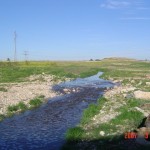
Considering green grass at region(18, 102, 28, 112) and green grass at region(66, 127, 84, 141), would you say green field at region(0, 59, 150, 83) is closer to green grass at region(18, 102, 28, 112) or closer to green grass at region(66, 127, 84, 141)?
green grass at region(18, 102, 28, 112)

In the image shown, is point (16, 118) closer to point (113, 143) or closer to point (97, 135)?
point (97, 135)

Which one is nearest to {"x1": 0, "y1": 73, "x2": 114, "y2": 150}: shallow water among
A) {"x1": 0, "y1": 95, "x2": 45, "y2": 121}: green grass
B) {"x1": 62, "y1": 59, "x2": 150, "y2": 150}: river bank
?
{"x1": 0, "y1": 95, "x2": 45, "y2": 121}: green grass

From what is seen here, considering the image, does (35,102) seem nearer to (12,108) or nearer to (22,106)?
(22,106)

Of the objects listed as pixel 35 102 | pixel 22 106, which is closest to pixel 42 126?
pixel 22 106

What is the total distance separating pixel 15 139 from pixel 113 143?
660cm

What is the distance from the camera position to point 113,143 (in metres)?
20.6

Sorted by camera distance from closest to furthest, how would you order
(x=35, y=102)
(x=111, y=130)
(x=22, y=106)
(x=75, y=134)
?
(x=75, y=134) → (x=111, y=130) → (x=22, y=106) → (x=35, y=102)

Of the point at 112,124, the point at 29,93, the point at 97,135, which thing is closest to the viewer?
the point at 97,135

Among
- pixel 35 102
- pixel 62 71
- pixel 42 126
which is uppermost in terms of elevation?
pixel 62 71

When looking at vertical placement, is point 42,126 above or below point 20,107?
below

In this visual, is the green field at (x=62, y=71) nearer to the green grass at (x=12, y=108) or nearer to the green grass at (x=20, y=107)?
the green grass at (x=20, y=107)

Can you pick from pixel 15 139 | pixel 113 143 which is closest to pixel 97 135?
pixel 113 143

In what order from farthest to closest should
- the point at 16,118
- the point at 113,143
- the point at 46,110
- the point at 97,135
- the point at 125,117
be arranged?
1. the point at 46,110
2. the point at 16,118
3. the point at 125,117
4. the point at 97,135
5. the point at 113,143

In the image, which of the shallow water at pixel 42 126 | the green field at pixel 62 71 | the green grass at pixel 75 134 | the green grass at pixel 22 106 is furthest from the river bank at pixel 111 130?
Result: the green field at pixel 62 71
